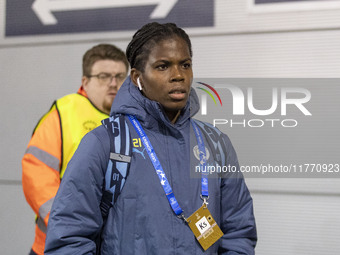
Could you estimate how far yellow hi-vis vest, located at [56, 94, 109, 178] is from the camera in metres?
2.28

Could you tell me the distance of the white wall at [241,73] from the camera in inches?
103

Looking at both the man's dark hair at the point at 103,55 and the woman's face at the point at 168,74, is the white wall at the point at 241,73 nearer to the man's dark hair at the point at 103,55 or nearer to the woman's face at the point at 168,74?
the man's dark hair at the point at 103,55

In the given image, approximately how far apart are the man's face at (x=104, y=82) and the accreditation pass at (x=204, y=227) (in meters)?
1.30

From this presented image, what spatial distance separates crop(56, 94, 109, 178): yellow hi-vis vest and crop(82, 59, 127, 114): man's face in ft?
0.14

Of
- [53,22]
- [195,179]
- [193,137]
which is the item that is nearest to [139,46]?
[193,137]

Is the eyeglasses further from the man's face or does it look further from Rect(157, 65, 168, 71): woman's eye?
Rect(157, 65, 168, 71): woman's eye

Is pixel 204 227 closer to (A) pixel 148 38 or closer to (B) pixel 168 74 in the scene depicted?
(B) pixel 168 74

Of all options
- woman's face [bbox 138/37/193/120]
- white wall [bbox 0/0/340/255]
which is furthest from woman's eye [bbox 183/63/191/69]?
white wall [bbox 0/0/340/255]

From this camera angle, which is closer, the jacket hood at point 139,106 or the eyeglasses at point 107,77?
the jacket hood at point 139,106

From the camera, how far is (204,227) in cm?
128

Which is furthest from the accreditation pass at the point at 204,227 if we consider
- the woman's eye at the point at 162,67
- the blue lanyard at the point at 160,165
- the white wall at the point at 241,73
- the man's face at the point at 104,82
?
the white wall at the point at 241,73

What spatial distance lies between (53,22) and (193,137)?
2054mm

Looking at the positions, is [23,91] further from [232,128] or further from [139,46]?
[139,46]

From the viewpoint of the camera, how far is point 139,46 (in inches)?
55.4
